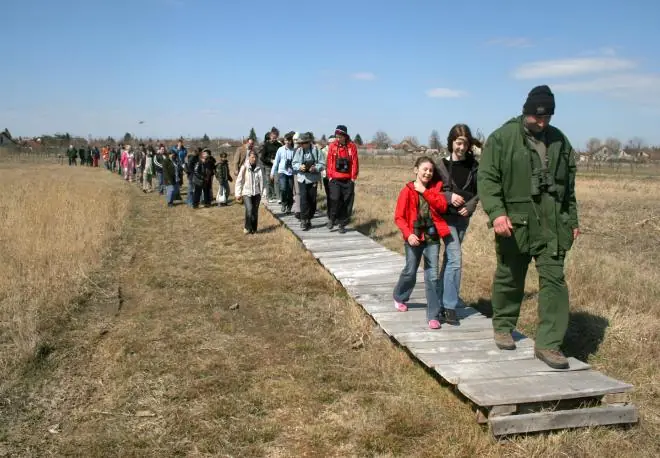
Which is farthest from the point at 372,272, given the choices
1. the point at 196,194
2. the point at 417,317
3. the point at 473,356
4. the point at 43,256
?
the point at 196,194

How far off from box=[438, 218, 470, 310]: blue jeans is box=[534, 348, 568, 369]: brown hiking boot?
108 cm

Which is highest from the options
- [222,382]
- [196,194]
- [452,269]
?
[196,194]

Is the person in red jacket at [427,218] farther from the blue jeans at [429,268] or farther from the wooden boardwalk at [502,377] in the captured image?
the wooden boardwalk at [502,377]

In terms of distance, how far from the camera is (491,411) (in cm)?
344

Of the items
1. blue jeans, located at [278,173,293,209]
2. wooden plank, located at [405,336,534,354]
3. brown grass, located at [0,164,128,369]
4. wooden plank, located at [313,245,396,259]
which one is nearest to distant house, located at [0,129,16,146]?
brown grass, located at [0,164,128,369]

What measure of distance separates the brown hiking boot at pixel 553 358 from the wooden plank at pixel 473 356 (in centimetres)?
17

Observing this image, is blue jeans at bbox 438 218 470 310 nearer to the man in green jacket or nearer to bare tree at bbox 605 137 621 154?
the man in green jacket

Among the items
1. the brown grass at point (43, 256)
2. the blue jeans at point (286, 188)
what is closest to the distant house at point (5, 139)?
the brown grass at point (43, 256)

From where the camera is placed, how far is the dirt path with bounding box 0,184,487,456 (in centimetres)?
347

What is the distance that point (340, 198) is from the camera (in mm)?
9719

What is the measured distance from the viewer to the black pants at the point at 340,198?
9367mm

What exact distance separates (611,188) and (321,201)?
21237 millimetres

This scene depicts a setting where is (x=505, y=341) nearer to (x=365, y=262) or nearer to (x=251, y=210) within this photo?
(x=365, y=262)

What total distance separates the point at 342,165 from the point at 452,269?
4.59m
